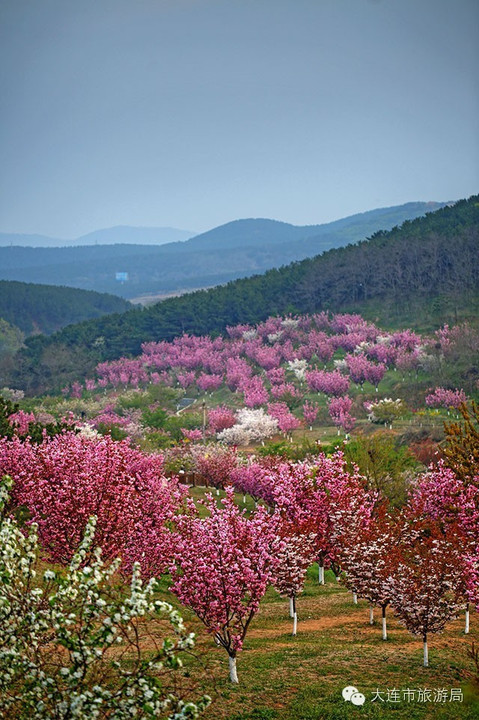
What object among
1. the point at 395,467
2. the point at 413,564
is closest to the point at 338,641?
the point at 413,564

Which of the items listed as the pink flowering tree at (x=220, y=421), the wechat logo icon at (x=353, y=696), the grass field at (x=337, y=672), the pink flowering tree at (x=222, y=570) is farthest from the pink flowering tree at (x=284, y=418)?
the wechat logo icon at (x=353, y=696)

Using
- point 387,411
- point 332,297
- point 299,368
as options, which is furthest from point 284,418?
point 332,297

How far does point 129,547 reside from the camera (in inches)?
953

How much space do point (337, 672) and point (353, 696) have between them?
172 centimetres

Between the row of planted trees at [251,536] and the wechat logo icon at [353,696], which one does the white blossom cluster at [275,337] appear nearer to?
the row of planted trees at [251,536]

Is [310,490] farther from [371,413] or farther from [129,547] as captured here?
[371,413]

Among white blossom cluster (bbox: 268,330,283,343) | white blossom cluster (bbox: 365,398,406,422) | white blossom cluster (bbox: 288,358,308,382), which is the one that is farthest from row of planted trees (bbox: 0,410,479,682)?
white blossom cluster (bbox: 268,330,283,343)

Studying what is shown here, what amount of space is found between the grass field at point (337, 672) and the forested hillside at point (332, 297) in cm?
7949

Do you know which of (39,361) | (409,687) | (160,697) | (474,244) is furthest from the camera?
(39,361)

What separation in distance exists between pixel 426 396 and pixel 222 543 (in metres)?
61.9

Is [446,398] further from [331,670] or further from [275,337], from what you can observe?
[331,670]

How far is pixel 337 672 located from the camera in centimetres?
1945

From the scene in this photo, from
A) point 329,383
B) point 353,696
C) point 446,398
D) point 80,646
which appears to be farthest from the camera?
point 329,383

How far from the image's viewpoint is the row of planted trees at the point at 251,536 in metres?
18.0
